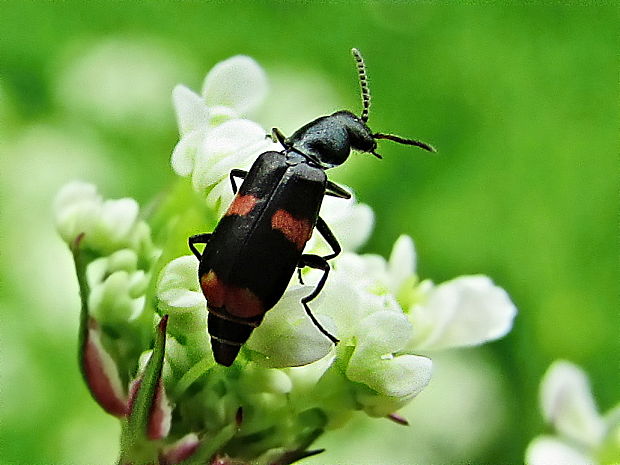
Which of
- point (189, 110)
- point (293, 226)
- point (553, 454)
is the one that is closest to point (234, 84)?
point (189, 110)

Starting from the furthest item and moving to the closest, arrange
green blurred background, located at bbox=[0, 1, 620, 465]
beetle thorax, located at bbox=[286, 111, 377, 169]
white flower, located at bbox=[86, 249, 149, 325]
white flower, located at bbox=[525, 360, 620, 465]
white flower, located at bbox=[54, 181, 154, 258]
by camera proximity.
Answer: green blurred background, located at bbox=[0, 1, 620, 465]
white flower, located at bbox=[525, 360, 620, 465]
beetle thorax, located at bbox=[286, 111, 377, 169]
white flower, located at bbox=[54, 181, 154, 258]
white flower, located at bbox=[86, 249, 149, 325]

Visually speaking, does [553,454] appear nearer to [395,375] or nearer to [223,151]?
[395,375]

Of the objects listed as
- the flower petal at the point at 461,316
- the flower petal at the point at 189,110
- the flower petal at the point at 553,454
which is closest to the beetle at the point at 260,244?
the flower petal at the point at 189,110

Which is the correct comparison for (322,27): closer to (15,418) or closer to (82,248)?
(15,418)

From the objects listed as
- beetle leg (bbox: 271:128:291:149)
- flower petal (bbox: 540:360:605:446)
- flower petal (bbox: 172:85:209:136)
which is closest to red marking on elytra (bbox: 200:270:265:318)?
flower petal (bbox: 172:85:209:136)

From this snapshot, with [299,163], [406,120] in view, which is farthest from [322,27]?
[299,163]

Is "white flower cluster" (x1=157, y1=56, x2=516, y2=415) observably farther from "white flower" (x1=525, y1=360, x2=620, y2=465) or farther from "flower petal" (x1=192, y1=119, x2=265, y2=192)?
"white flower" (x1=525, y1=360, x2=620, y2=465)

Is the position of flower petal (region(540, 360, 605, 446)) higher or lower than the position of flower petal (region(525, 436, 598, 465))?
higher
